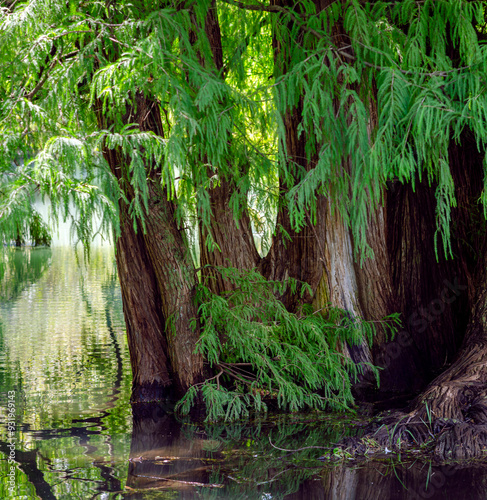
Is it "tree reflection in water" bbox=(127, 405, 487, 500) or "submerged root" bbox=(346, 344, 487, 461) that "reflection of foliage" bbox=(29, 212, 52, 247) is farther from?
"submerged root" bbox=(346, 344, 487, 461)

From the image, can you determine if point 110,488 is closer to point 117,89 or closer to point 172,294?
point 172,294

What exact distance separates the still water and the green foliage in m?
0.22

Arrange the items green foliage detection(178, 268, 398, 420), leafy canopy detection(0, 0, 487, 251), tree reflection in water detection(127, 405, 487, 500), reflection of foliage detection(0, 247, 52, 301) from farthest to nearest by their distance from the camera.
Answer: reflection of foliage detection(0, 247, 52, 301) → green foliage detection(178, 268, 398, 420) → leafy canopy detection(0, 0, 487, 251) → tree reflection in water detection(127, 405, 487, 500)

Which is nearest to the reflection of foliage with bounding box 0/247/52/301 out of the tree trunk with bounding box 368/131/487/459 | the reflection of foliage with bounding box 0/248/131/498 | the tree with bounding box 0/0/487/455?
the reflection of foliage with bounding box 0/248/131/498

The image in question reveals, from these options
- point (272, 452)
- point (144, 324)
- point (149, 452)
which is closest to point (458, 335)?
point (272, 452)

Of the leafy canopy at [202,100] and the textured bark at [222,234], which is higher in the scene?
the leafy canopy at [202,100]

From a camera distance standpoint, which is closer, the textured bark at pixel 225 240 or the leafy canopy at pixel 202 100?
the leafy canopy at pixel 202 100

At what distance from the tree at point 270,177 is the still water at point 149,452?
0.34m

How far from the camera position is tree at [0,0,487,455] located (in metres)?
3.80

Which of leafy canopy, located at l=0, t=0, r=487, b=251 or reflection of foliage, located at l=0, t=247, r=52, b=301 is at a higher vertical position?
leafy canopy, located at l=0, t=0, r=487, b=251

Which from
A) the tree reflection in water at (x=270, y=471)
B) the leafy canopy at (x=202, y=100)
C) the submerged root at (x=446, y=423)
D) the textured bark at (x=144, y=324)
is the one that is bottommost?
the tree reflection in water at (x=270, y=471)

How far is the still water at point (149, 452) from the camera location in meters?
3.38

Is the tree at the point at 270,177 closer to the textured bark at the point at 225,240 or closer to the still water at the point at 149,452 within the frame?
the textured bark at the point at 225,240

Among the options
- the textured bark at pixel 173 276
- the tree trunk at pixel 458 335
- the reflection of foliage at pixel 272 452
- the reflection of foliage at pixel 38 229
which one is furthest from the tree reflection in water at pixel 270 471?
the reflection of foliage at pixel 38 229
